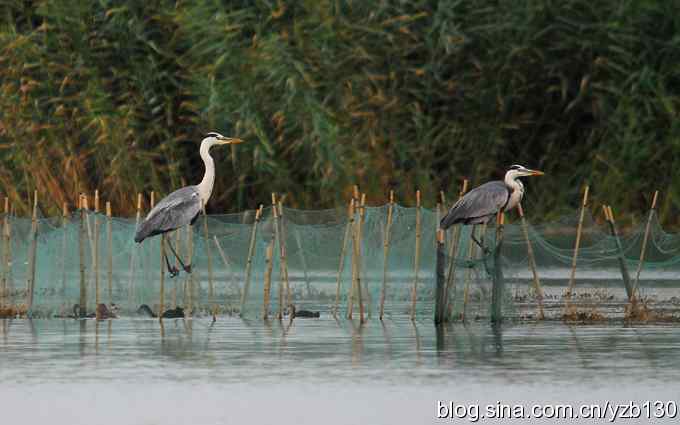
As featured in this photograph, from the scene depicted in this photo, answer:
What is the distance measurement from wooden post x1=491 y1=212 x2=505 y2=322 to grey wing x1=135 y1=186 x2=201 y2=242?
3506 millimetres

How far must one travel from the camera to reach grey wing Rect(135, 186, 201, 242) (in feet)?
66.5

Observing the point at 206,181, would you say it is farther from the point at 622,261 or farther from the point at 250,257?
the point at 622,261

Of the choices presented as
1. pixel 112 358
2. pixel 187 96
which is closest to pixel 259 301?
pixel 112 358

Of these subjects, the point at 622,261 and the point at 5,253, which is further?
the point at 5,253

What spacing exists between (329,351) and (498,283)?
10.6ft

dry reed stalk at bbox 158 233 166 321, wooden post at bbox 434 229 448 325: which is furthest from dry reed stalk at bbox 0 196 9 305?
wooden post at bbox 434 229 448 325

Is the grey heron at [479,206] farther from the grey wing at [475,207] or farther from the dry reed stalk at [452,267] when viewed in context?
the dry reed stalk at [452,267]

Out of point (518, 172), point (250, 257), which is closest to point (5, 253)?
point (250, 257)

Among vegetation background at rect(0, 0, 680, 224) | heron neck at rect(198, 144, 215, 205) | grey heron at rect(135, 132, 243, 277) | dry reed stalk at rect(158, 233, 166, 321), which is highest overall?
vegetation background at rect(0, 0, 680, 224)

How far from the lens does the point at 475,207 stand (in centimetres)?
1955

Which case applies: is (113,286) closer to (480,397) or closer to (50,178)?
(50,178)

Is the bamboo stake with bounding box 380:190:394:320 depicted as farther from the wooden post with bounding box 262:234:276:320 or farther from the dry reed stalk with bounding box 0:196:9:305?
the dry reed stalk with bounding box 0:196:9:305

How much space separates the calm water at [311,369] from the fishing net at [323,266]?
24.8 inches

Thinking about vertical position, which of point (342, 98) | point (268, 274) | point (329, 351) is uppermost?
point (342, 98)
